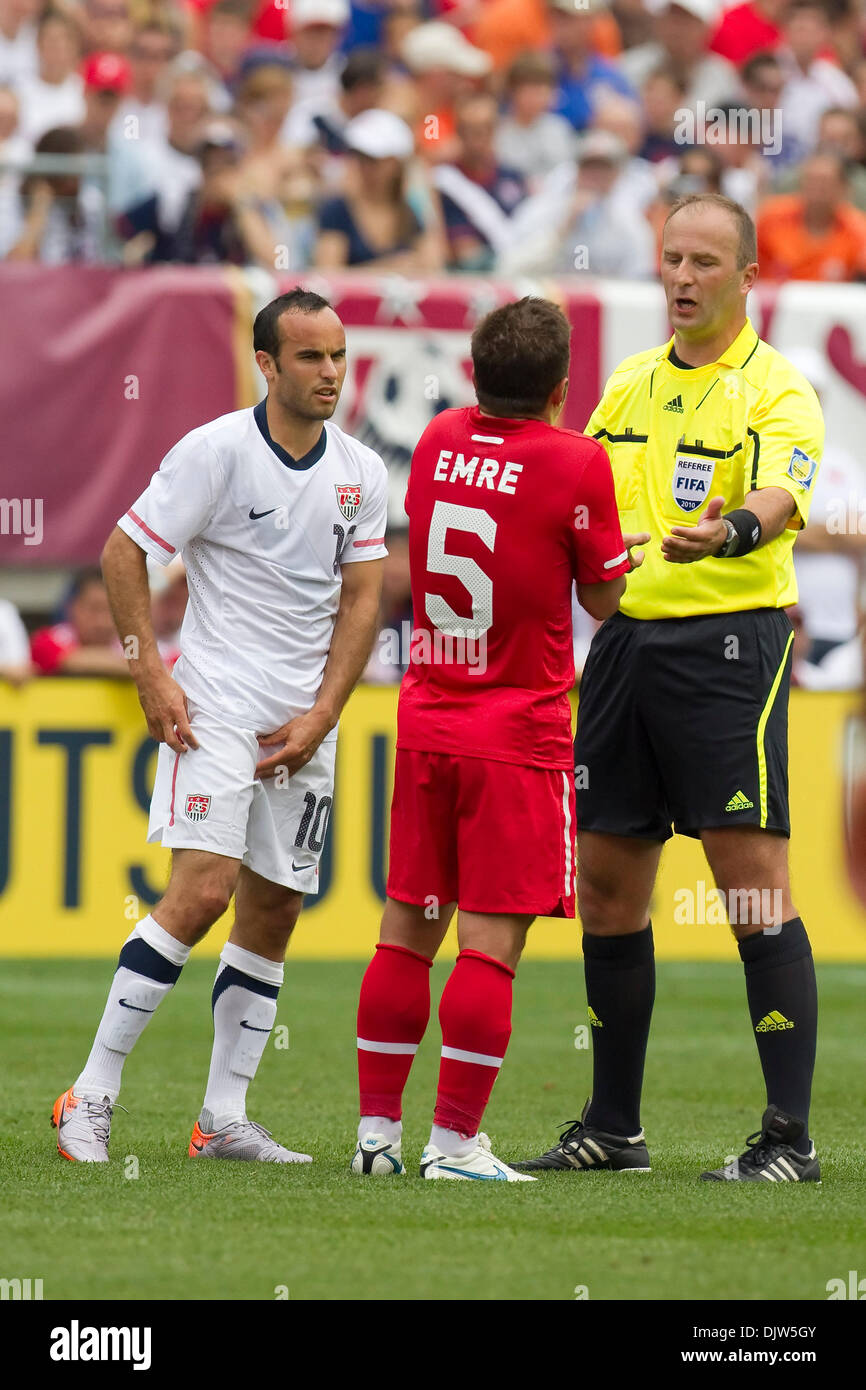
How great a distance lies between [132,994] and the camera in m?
5.39

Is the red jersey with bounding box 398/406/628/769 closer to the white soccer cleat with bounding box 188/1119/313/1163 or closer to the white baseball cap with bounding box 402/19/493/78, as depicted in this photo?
the white soccer cleat with bounding box 188/1119/313/1163

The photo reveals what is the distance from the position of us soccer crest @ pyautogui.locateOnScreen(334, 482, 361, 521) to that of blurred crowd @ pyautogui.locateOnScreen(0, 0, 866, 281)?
6.61 metres

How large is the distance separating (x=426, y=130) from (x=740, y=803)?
934 centimetres

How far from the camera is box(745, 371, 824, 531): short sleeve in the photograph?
17.1 feet

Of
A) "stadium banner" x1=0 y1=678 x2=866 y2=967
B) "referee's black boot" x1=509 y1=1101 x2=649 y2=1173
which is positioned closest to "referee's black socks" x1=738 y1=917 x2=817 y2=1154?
"referee's black boot" x1=509 y1=1101 x2=649 y2=1173

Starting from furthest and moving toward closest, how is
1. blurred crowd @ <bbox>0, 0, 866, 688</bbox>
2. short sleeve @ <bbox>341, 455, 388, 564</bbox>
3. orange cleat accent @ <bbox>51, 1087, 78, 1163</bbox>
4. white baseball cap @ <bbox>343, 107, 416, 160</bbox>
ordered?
white baseball cap @ <bbox>343, 107, 416, 160</bbox>, blurred crowd @ <bbox>0, 0, 866, 688</bbox>, short sleeve @ <bbox>341, 455, 388, 564</bbox>, orange cleat accent @ <bbox>51, 1087, 78, 1163</bbox>

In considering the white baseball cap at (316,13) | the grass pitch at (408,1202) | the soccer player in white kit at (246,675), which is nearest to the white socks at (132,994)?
the soccer player in white kit at (246,675)

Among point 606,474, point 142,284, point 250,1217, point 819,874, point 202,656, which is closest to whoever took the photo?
point 250,1217

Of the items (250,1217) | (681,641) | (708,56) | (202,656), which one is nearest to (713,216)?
(681,641)

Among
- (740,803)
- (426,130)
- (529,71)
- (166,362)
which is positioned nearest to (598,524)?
(740,803)

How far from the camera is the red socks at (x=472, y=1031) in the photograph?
16.4 feet

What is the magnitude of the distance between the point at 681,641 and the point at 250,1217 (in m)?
1.73

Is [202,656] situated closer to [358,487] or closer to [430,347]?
[358,487]

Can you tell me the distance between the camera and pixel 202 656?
5520 mm
